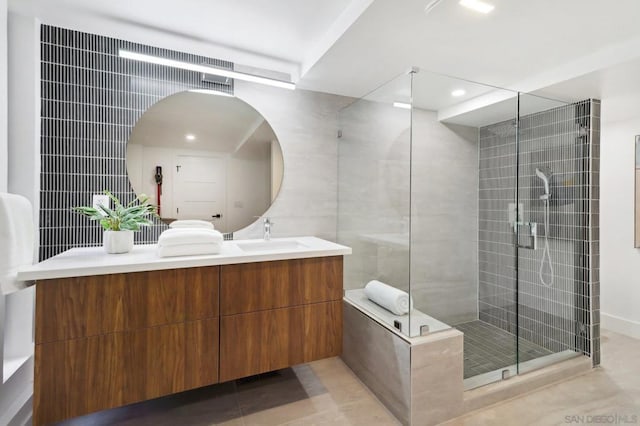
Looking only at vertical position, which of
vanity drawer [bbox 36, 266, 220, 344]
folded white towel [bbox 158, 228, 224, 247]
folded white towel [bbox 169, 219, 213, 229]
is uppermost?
folded white towel [bbox 169, 219, 213, 229]

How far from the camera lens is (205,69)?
2.13 meters

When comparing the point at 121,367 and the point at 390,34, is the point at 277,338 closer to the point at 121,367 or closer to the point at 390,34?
the point at 121,367

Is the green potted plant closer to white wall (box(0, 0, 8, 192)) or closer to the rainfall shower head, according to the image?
white wall (box(0, 0, 8, 192))

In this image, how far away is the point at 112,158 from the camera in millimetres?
1971

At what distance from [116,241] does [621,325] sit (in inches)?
177

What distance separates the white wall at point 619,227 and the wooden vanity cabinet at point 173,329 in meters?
3.13

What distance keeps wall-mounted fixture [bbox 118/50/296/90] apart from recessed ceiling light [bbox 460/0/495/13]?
132 cm

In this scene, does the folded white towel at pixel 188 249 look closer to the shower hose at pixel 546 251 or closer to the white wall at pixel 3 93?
the white wall at pixel 3 93

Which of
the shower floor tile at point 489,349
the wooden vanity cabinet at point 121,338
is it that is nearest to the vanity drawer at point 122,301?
the wooden vanity cabinet at point 121,338

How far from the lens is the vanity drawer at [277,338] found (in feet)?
5.24

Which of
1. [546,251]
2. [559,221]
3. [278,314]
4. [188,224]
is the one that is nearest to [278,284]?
[278,314]

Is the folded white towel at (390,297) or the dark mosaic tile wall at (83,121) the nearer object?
the dark mosaic tile wall at (83,121)

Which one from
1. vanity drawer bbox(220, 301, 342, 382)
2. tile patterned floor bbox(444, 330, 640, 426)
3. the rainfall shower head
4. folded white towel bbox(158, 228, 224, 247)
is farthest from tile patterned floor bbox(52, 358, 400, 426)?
the rainfall shower head

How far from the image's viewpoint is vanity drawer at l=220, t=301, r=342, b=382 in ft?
5.24
